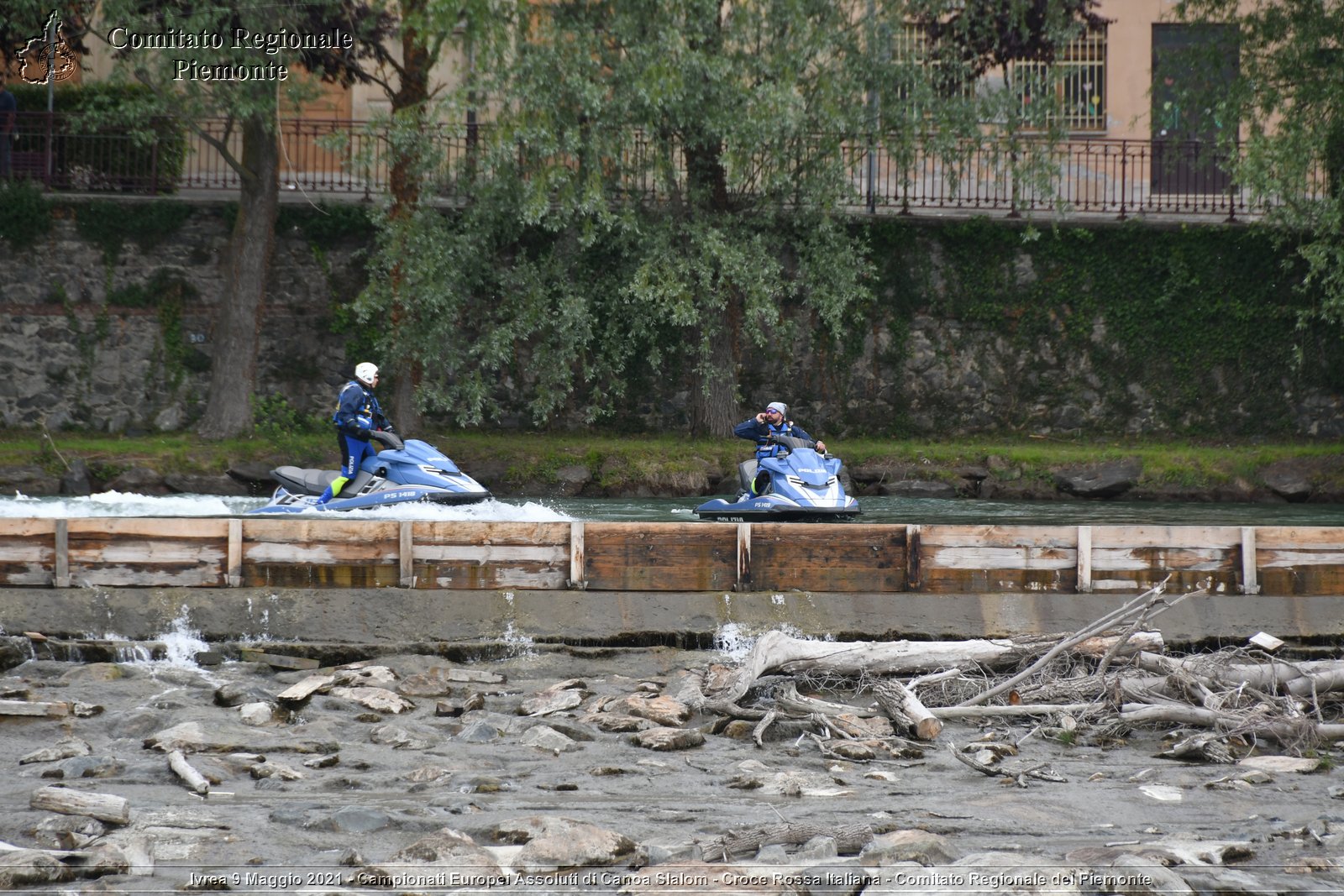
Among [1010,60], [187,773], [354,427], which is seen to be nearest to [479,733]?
[187,773]

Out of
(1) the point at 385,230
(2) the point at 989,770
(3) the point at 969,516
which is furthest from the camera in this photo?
(1) the point at 385,230

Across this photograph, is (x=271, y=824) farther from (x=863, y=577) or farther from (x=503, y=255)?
(x=503, y=255)

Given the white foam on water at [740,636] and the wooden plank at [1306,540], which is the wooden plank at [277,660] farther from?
the wooden plank at [1306,540]

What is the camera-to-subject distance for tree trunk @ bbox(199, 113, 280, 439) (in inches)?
882

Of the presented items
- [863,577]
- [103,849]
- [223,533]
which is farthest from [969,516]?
[103,849]

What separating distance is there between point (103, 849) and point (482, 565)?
503 cm

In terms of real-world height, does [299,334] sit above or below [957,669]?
above

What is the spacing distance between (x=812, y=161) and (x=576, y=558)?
1243 cm

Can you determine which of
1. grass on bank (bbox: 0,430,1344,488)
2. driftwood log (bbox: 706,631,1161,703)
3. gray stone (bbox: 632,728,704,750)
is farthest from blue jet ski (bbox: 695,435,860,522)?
gray stone (bbox: 632,728,704,750)

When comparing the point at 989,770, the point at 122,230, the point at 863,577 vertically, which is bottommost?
the point at 989,770

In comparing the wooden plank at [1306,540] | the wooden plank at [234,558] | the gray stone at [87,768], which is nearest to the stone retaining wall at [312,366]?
the wooden plank at [234,558]

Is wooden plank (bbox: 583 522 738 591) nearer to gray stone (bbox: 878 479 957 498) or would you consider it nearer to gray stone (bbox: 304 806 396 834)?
gray stone (bbox: 304 806 396 834)

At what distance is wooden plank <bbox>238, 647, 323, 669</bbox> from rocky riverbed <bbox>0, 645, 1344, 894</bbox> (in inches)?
5.4

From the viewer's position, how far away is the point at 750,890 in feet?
17.7
